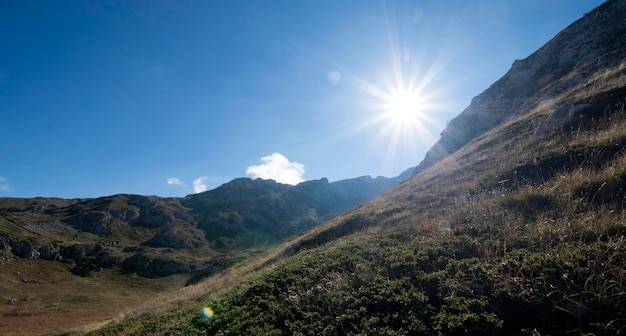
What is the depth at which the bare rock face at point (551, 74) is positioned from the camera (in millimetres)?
39000

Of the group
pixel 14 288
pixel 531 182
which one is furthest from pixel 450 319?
pixel 14 288

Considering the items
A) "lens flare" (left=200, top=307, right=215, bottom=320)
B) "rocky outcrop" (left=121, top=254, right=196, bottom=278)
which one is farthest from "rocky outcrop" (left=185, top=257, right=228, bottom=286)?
"lens flare" (left=200, top=307, right=215, bottom=320)

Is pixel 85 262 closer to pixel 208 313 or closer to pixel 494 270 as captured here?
pixel 208 313

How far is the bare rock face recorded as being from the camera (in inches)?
1535

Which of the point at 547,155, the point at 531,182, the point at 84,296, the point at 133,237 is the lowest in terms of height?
the point at 84,296

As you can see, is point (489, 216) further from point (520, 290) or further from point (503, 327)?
point (503, 327)

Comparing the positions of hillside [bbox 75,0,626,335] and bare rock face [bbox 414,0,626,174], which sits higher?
bare rock face [bbox 414,0,626,174]

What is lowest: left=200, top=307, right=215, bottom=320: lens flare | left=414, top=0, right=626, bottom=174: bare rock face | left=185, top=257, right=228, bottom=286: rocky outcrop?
left=185, top=257, right=228, bottom=286: rocky outcrop

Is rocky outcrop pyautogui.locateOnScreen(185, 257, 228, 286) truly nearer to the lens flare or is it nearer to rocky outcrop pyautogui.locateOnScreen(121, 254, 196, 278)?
rocky outcrop pyautogui.locateOnScreen(121, 254, 196, 278)

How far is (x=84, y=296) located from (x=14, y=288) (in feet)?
75.9

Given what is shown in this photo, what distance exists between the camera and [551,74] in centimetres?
5562

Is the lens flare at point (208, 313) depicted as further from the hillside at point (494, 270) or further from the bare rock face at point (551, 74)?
the bare rock face at point (551, 74)

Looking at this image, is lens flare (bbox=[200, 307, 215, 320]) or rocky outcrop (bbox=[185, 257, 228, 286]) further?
rocky outcrop (bbox=[185, 257, 228, 286])

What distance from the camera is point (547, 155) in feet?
57.1
